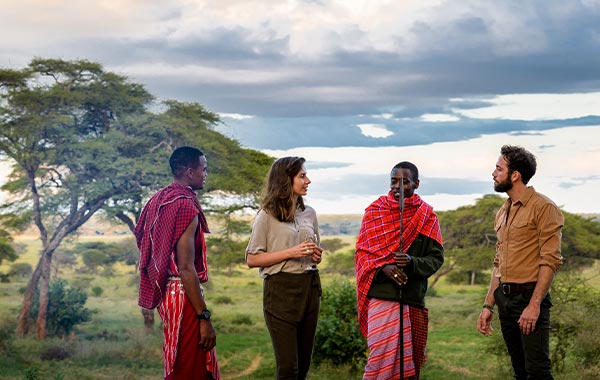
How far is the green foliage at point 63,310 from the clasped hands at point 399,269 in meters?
16.3

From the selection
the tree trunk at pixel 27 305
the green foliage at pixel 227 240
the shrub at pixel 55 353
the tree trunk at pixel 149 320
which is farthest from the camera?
the green foliage at pixel 227 240

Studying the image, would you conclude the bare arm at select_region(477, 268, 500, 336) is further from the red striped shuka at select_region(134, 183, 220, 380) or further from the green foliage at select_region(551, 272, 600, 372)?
the green foliage at select_region(551, 272, 600, 372)

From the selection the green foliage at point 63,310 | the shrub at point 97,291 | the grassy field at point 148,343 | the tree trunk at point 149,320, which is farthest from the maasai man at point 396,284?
the shrub at point 97,291

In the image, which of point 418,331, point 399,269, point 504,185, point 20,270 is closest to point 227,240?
point 20,270

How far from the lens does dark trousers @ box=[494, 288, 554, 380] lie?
15.3ft

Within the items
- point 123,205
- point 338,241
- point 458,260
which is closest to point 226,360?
point 123,205

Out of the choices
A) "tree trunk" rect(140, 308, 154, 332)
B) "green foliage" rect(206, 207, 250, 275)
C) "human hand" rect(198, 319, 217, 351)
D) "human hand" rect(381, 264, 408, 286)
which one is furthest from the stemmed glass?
"green foliage" rect(206, 207, 250, 275)

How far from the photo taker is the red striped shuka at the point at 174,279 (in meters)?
4.28

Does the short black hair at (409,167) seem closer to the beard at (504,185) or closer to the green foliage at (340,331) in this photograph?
the beard at (504,185)

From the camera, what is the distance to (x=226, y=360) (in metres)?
18.6

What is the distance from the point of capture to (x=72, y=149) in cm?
2153

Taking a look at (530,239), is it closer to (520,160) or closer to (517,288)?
(517,288)

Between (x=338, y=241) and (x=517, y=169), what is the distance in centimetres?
3439

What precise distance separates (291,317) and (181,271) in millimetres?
749
